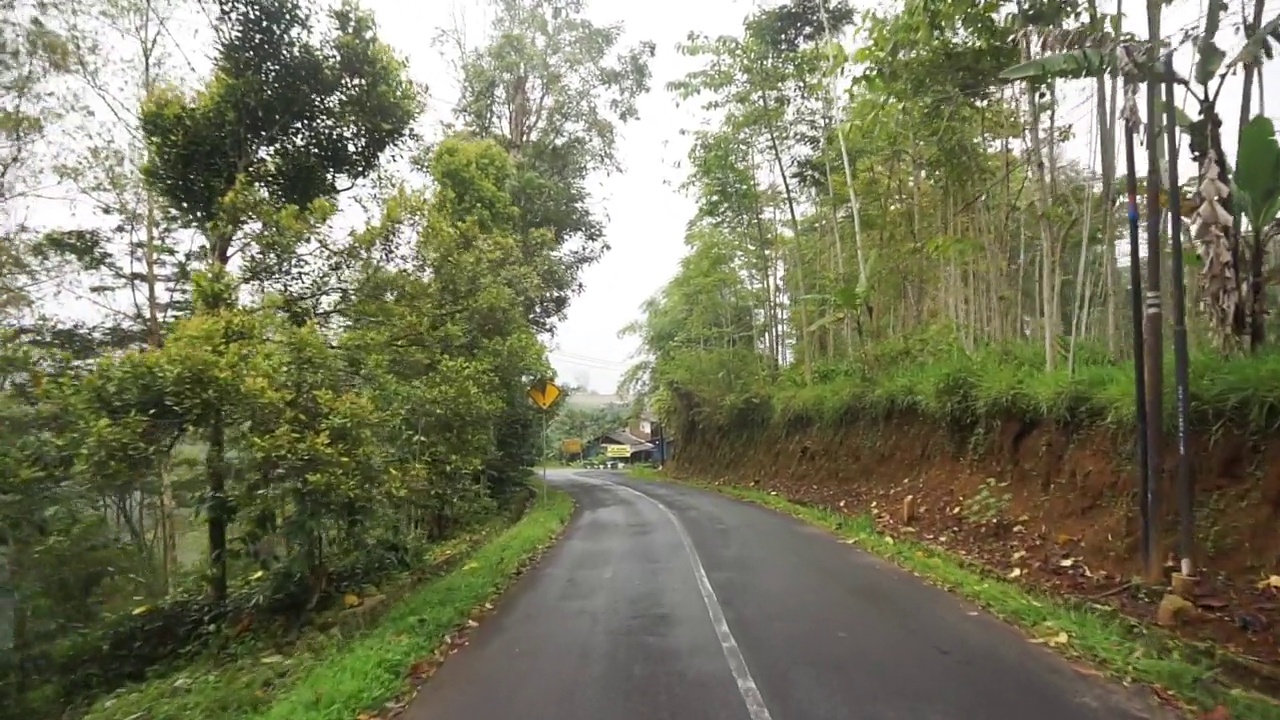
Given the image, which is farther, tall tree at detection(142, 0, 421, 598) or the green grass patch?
tall tree at detection(142, 0, 421, 598)

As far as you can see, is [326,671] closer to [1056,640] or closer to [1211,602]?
[1056,640]

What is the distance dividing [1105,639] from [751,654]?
9.26 feet

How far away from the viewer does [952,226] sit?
1783 centimetres

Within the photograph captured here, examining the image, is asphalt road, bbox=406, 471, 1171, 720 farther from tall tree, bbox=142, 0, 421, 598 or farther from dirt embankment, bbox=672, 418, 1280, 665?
tall tree, bbox=142, 0, 421, 598

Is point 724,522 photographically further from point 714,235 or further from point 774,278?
point 714,235

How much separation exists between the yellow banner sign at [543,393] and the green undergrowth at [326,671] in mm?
9832

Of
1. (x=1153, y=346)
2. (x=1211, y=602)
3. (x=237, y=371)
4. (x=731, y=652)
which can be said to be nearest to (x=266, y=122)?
(x=237, y=371)

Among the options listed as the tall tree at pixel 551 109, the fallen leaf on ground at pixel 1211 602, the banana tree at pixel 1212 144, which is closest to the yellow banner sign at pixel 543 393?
the tall tree at pixel 551 109

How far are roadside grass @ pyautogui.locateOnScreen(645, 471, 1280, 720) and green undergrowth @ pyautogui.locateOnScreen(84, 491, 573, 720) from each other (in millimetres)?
5189

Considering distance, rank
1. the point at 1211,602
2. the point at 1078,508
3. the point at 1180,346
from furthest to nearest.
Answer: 1. the point at 1078,508
2. the point at 1180,346
3. the point at 1211,602

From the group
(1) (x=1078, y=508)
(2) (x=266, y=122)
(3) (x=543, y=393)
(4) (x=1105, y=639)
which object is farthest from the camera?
(3) (x=543, y=393)

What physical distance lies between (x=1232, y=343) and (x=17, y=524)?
11749 mm

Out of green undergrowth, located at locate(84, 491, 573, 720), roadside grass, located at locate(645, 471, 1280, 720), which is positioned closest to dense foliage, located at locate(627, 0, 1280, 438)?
roadside grass, located at locate(645, 471, 1280, 720)

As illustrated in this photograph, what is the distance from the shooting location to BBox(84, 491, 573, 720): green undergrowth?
6.51 metres
